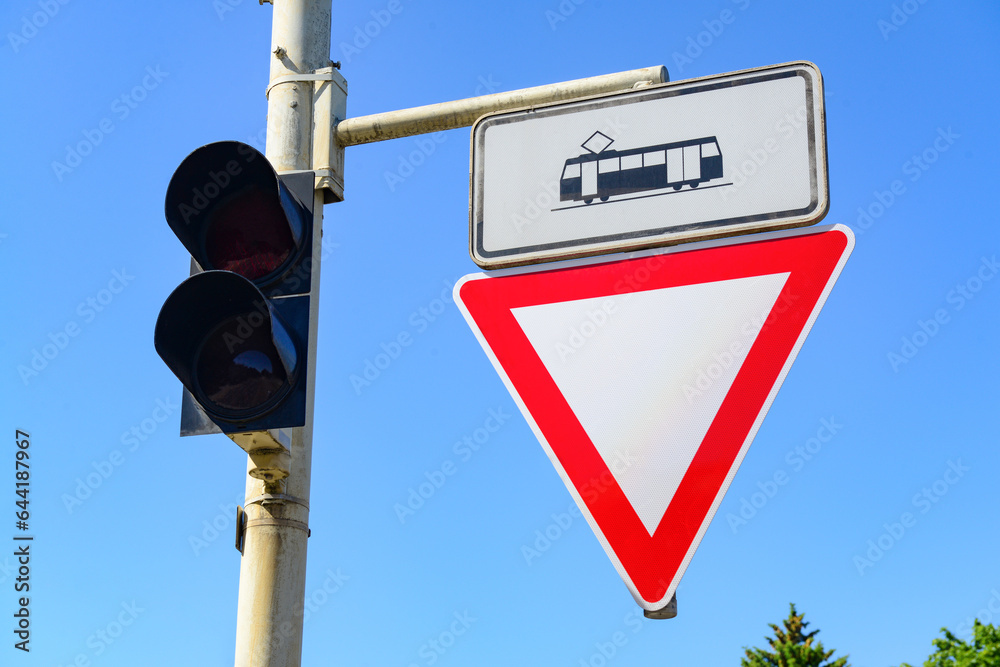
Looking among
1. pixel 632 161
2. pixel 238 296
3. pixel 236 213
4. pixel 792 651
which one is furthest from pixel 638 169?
pixel 792 651

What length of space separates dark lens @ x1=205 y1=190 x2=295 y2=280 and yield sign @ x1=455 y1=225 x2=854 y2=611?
2.54 ft

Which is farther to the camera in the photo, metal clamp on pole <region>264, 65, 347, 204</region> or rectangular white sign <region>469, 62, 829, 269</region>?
metal clamp on pole <region>264, 65, 347, 204</region>

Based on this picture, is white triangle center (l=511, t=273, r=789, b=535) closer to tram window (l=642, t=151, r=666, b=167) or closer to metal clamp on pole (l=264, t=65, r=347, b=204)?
tram window (l=642, t=151, r=666, b=167)

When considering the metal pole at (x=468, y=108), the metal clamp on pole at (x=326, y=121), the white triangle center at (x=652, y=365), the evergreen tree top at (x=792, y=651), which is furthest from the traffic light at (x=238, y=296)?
the evergreen tree top at (x=792, y=651)

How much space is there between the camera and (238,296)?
8.54 feet

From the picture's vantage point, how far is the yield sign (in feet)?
6.29

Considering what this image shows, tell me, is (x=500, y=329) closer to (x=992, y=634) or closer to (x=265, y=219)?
(x=265, y=219)

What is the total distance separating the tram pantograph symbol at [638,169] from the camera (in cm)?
232

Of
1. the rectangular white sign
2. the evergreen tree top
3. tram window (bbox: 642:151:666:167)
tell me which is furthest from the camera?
the evergreen tree top

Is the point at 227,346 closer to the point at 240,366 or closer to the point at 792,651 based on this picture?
the point at 240,366

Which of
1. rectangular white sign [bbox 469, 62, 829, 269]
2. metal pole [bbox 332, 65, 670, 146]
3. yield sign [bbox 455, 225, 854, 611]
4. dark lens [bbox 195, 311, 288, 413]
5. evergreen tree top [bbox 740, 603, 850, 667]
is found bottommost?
yield sign [bbox 455, 225, 854, 611]

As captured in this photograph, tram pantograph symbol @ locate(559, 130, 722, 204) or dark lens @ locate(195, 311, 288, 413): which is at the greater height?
tram pantograph symbol @ locate(559, 130, 722, 204)

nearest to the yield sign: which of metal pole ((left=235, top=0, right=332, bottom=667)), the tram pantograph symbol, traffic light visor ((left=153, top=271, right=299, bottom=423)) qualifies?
the tram pantograph symbol

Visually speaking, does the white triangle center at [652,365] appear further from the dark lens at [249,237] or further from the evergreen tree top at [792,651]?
the evergreen tree top at [792,651]
